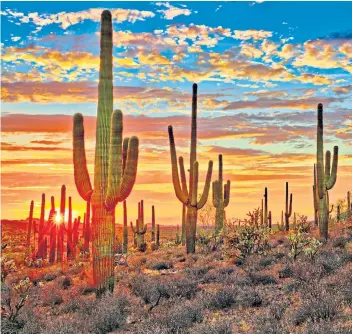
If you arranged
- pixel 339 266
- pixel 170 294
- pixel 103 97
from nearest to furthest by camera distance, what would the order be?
pixel 170 294
pixel 103 97
pixel 339 266

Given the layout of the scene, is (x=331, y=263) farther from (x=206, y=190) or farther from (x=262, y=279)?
(x=206, y=190)

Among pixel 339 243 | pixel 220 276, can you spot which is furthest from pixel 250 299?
pixel 339 243

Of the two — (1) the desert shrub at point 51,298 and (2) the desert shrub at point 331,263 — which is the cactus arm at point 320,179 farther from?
(1) the desert shrub at point 51,298

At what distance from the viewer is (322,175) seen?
26578mm

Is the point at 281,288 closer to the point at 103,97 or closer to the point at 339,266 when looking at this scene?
the point at 339,266

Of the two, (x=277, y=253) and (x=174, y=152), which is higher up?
(x=174, y=152)

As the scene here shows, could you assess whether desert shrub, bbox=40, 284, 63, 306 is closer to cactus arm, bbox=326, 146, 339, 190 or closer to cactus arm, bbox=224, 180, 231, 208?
cactus arm, bbox=326, 146, 339, 190

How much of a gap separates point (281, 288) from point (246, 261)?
5929mm

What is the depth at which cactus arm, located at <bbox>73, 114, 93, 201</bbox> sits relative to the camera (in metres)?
15.0

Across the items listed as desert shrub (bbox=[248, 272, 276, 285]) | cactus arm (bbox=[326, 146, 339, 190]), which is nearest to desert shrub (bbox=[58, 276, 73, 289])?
desert shrub (bbox=[248, 272, 276, 285])

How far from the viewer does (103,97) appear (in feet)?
48.1

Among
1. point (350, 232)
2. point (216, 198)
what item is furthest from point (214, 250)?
point (350, 232)

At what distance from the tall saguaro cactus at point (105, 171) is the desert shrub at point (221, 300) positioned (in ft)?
12.1

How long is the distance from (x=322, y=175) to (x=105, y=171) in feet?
53.0
